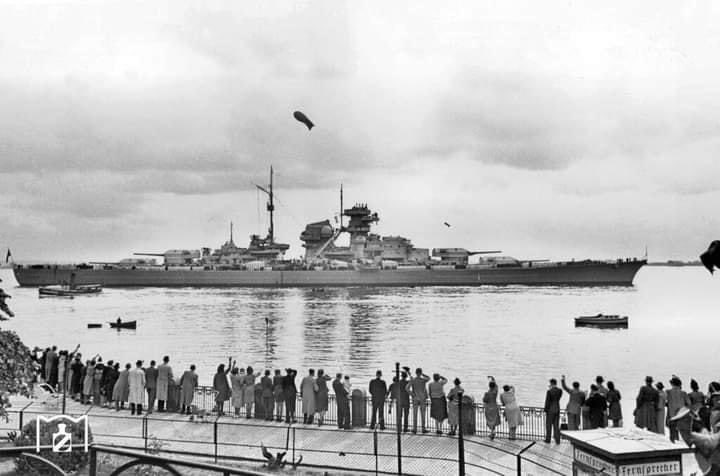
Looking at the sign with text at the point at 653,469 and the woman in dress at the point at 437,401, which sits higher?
the sign with text at the point at 653,469

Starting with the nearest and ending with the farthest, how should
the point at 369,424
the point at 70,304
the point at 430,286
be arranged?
1. the point at 369,424
2. the point at 70,304
3. the point at 430,286

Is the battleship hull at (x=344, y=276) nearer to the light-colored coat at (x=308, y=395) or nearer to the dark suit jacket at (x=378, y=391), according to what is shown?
the light-colored coat at (x=308, y=395)

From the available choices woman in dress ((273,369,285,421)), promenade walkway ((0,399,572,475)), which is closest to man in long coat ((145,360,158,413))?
promenade walkway ((0,399,572,475))

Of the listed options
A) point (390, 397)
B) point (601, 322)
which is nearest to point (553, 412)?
point (390, 397)

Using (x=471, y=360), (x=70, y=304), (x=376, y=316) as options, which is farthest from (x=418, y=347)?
(x=70, y=304)

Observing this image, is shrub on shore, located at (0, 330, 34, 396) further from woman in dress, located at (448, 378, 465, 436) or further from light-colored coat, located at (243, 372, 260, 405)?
woman in dress, located at (448, 378, 465, 436)

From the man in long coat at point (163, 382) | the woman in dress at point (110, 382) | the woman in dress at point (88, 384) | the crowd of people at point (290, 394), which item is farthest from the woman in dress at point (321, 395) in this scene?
the woman in dress at point (88, 384)

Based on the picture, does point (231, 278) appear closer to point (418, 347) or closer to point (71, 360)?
point (418, 347)
